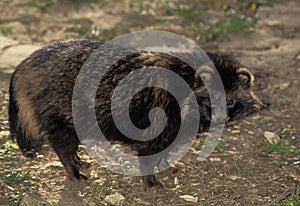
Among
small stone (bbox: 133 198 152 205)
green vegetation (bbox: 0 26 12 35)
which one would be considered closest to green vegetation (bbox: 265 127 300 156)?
small stone (bbox: 133 198 152 205)

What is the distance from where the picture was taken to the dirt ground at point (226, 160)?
→ 479 centimetres

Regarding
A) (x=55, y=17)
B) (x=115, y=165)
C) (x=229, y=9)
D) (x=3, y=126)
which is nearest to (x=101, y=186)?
(x=115, y=165)

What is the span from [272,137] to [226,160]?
2.29 feet

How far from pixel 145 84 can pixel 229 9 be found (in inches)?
199

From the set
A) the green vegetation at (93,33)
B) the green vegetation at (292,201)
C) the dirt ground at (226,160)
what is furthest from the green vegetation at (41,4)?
the green vegetation at (292,201)

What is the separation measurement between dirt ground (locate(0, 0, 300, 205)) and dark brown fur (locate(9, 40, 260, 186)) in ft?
0.81

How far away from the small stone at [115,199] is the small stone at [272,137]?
1907mm

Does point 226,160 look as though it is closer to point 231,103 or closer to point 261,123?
point 231,103

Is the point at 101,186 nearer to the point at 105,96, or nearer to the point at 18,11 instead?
the point at 105,96

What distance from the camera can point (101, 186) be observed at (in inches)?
193

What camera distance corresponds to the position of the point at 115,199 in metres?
4.70

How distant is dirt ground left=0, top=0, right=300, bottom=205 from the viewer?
4.79 m

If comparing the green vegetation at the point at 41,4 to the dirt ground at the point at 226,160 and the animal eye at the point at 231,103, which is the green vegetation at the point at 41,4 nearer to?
the dirt ground at the point at 226,160

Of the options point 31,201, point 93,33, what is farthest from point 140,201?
point 93,33
